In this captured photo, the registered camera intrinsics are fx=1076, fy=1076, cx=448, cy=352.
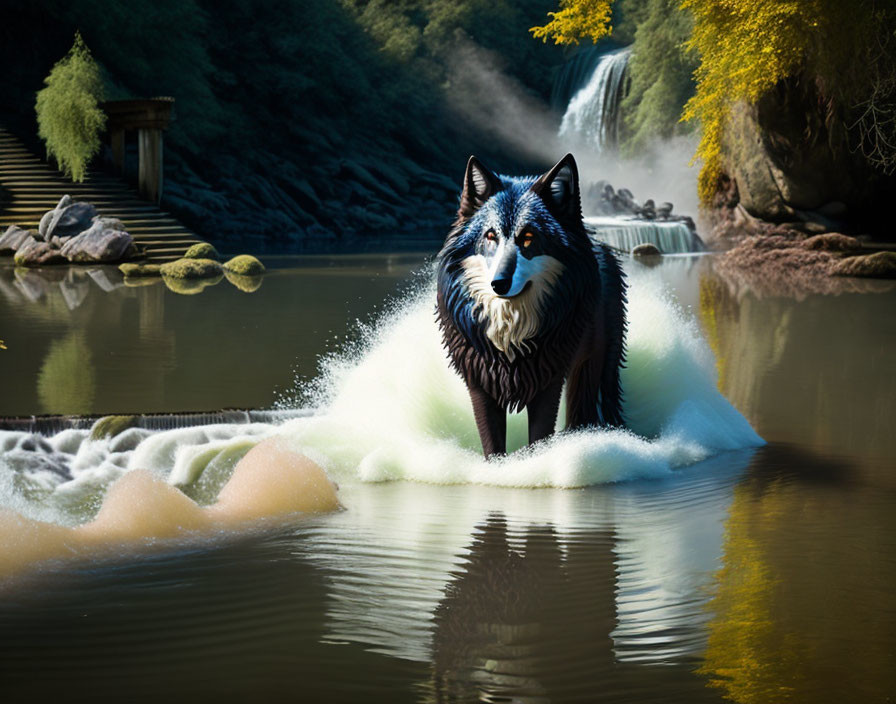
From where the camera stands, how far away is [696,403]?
6926 mm

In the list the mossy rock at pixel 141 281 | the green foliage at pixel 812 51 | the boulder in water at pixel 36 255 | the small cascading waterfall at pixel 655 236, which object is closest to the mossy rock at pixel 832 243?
the green foliage at pixel 812 51

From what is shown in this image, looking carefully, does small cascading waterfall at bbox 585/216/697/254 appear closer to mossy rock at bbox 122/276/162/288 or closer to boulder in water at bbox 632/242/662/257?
boulder in water at bbox 632/242/662/257

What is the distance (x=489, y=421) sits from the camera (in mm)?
5902

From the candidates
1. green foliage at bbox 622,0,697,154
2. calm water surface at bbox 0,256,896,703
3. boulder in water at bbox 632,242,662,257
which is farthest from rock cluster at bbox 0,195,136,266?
green foliage at bbox 622,0,697,154

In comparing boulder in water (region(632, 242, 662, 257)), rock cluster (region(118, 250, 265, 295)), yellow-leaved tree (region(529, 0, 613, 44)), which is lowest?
rock cluster (region(118, 250, 265, 295))

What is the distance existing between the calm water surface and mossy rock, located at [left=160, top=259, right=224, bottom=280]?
1127 centimetres

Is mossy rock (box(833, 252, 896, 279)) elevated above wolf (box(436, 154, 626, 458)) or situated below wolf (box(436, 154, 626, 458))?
above

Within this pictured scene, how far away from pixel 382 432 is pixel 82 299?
9.59 meters

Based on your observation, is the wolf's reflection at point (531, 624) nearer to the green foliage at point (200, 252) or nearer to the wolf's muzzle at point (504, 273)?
the wolf's muzzle at point (504, 273)

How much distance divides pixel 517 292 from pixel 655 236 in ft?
73.5

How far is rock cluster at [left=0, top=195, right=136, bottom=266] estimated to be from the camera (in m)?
20.4

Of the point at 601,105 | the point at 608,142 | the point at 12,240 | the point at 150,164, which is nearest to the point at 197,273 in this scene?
the point at 12,240

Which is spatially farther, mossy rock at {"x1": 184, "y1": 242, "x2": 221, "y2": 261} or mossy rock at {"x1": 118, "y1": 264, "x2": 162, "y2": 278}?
mossy rock at {"x1": 184, "y1": 242, "x2": 221, "y2": 261}

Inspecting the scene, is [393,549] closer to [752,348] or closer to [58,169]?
[752,348]
